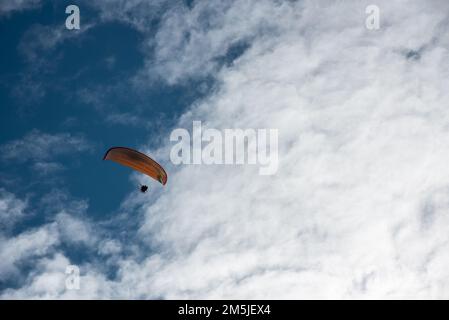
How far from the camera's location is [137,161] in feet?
86.8

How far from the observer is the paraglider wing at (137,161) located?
2594 centimetres

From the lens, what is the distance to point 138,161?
26484mm

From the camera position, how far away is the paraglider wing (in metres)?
25.9

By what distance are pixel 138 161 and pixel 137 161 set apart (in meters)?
0.06

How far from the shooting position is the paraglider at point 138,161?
25948 millimetres
